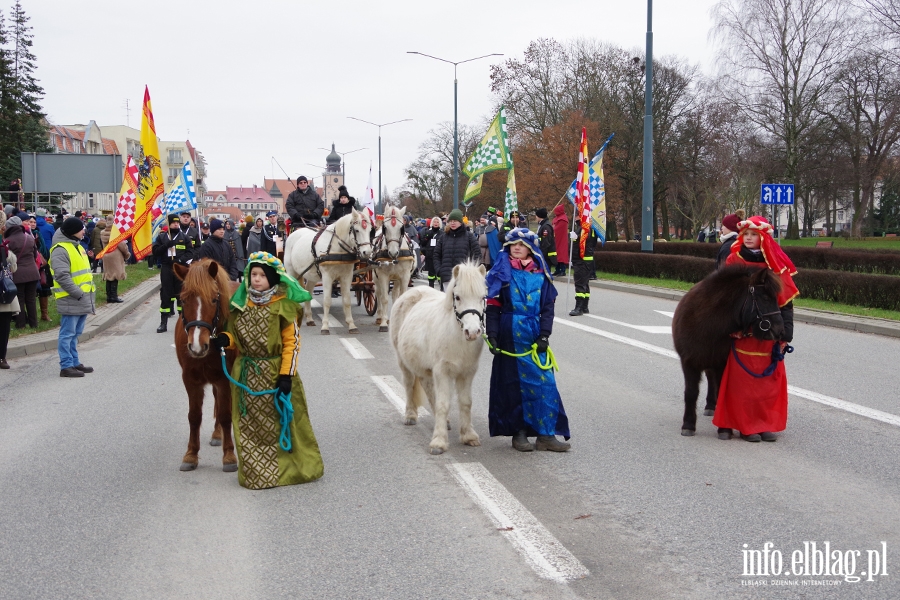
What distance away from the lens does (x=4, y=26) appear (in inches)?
2002

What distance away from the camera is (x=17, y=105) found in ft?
163

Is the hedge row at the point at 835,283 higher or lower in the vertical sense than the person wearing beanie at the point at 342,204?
lower

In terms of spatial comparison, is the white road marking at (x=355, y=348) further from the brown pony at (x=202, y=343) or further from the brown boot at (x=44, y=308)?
the brown boot at (x=44, y=308)

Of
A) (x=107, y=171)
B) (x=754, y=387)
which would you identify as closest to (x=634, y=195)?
(x=107, y=171)

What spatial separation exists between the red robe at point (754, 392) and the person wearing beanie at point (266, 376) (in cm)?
356

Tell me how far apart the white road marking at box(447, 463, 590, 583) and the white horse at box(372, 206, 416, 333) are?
843 centimetres

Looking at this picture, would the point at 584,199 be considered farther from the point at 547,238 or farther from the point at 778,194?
the point at 778,194

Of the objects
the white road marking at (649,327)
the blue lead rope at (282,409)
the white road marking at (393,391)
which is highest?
the blue lead rope at (282,409)

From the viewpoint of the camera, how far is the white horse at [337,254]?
14.3 meters

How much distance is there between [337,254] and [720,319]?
8749 millimetres

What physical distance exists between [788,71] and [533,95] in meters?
16.4

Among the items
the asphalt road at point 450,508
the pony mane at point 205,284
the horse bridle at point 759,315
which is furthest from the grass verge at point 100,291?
the horse bridle at point 759,315

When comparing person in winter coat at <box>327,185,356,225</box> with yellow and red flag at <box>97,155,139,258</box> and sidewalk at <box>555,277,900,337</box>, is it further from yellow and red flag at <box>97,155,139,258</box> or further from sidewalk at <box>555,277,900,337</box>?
sidewalk at <box>555,277,900,337</box>

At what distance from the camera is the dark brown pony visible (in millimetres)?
6918
